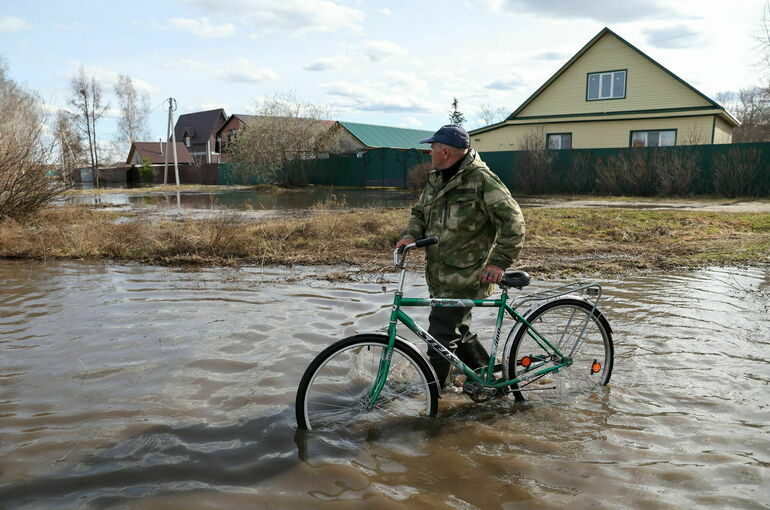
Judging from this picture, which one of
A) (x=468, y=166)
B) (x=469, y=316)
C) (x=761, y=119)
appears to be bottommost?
(x=469, y=316)

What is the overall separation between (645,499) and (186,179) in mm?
56161

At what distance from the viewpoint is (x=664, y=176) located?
2333 cm

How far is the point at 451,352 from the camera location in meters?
3.96

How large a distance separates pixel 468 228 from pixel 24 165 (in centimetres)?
1228

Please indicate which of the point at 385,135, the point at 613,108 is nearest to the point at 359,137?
the point at 385,135

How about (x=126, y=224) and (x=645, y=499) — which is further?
(x=126, y=224)

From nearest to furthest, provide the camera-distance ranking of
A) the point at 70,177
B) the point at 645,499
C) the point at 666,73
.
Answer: the point at 645,499
the point at 70,177
the point at 666,73

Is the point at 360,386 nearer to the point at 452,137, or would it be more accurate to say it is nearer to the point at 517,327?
the point at 517,327

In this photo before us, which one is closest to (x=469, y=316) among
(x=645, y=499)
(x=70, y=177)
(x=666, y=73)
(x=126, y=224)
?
(x=645, y=499)

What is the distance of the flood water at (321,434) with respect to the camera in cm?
310

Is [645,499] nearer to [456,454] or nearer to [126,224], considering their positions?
[456,454]

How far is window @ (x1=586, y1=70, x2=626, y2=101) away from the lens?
2906 centimetres

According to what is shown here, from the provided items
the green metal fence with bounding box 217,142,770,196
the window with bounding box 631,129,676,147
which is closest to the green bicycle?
the green metal fence with bounding box 217,142,770,196

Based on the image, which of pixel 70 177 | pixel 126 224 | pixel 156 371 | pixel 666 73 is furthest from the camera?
pixel 666 73
